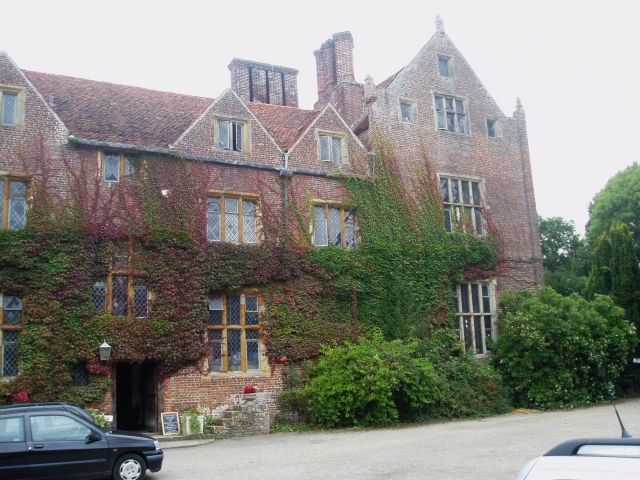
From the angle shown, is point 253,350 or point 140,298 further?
point 253,350

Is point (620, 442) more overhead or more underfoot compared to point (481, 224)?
more underfoot

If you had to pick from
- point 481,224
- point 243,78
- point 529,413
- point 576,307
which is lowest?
point 529,413

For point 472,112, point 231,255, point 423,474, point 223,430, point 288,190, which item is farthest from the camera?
point 472,112

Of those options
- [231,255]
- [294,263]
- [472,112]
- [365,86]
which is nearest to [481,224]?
[472,112]

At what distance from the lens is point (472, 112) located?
85.0 feet

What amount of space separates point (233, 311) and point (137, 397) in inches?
156

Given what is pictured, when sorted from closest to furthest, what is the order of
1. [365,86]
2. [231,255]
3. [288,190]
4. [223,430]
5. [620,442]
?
[620,442]
[223,430]
[231,255]
[288,190]
[365,86]

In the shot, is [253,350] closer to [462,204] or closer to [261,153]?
[261,153]

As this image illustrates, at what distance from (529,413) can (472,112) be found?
11.5 meters

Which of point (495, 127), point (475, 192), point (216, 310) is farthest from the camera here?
point (495, 127)

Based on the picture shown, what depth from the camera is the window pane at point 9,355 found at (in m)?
16.6

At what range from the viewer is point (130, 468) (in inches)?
419

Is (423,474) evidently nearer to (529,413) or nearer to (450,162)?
(529,413)

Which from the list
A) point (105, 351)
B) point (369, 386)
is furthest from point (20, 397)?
point (369, 386)
